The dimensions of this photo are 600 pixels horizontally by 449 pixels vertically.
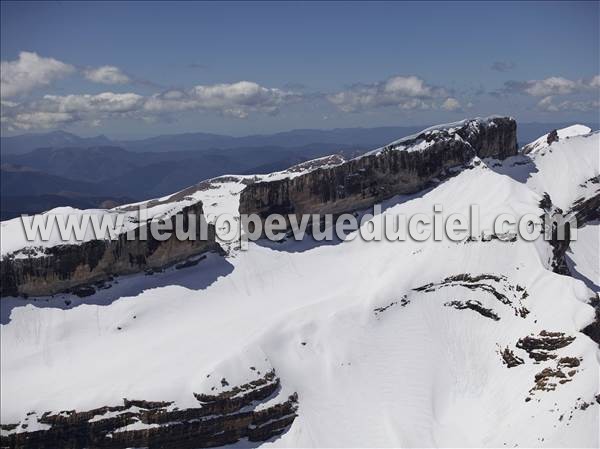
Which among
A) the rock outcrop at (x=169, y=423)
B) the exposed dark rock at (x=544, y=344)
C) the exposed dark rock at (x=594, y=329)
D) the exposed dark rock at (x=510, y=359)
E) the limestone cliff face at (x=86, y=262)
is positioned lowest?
the rock outcrop at (x=169, y=423)

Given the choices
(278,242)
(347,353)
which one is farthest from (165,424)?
(278,242)

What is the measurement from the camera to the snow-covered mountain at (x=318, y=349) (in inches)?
2458

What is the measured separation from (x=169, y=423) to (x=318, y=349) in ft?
73.1

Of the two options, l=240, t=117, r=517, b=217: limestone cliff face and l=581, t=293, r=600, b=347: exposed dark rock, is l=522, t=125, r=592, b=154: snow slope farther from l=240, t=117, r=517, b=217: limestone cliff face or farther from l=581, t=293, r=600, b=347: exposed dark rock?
l=581, t=293, r=600, b=347: exposed dark rock

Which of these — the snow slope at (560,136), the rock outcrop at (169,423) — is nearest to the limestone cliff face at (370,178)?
the rock outcrop at (169,423)

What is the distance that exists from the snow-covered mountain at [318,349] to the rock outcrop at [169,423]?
0.15 meters

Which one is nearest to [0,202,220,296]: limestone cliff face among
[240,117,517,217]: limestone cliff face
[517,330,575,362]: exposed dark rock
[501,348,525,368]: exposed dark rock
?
[240,117,517,217]: limestone cliff face

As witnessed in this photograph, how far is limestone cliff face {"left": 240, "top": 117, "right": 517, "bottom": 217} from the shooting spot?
344 feet

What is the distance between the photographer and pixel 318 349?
76125 mm

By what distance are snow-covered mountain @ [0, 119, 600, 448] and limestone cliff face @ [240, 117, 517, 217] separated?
9.22 metres

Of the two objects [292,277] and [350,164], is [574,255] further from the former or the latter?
[292,277]

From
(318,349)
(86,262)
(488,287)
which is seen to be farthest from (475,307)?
(86,262)

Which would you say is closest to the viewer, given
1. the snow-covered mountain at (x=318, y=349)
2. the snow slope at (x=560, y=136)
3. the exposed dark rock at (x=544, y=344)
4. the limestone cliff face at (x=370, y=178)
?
the snow-covered mountain at (x=318, y=349)

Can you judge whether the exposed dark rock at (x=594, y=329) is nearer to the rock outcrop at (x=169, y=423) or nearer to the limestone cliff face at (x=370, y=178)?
the rock outcrop at (x=169, y=423)
